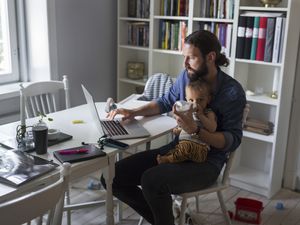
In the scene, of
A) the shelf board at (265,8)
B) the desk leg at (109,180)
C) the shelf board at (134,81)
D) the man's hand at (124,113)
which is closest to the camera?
the desk leg at (109,180)

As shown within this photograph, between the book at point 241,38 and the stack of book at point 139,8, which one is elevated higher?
the stack of book at point 139,8

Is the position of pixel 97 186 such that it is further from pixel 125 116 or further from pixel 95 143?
pixel 95 143

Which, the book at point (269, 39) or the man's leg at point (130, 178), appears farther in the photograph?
the book at point (269, 39)

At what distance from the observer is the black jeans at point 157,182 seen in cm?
181

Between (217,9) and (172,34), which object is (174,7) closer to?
(172,34)

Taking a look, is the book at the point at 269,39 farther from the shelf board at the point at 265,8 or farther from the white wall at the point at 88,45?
the white wall at the point at 88,45

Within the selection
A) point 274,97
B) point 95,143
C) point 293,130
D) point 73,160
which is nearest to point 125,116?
point 95,143

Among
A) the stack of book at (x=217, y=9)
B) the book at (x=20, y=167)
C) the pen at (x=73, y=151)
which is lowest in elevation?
the book at (x=20, y=167)

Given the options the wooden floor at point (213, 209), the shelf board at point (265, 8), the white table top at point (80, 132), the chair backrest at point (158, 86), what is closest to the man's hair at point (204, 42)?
the white table top at point (80, 132)

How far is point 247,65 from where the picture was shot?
9.80ft

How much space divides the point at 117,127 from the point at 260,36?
1268mm

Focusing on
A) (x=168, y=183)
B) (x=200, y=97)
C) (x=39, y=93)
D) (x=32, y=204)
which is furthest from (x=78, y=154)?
(x=39, y=93)

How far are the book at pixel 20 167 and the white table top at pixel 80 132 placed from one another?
0.02m

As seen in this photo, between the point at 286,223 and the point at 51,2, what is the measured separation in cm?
227
